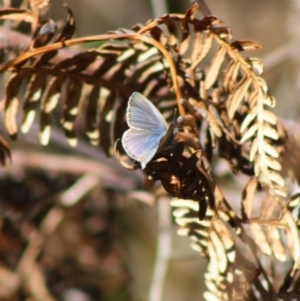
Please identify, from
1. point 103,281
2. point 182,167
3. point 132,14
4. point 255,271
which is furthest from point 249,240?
point 132,14

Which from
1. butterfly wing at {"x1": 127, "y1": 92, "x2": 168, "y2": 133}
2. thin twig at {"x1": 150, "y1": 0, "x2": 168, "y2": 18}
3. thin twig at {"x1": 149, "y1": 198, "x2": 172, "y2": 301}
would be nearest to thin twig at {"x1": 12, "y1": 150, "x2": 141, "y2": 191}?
thin twig at {"x1": 149, "y1": 198, "x2": 172, "y2": 301}

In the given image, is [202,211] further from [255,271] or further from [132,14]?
[132,14]

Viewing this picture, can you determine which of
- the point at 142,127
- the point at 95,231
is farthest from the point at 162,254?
the point at 142,127

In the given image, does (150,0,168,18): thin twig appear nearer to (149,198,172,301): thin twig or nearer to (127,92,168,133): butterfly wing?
(149,198,172,301): thin twig

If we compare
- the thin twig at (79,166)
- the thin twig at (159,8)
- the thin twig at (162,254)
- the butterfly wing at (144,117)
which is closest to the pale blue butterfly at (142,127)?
the butterfly wing at (144,117)

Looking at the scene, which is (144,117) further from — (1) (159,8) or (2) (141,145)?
(1) (159,8)
